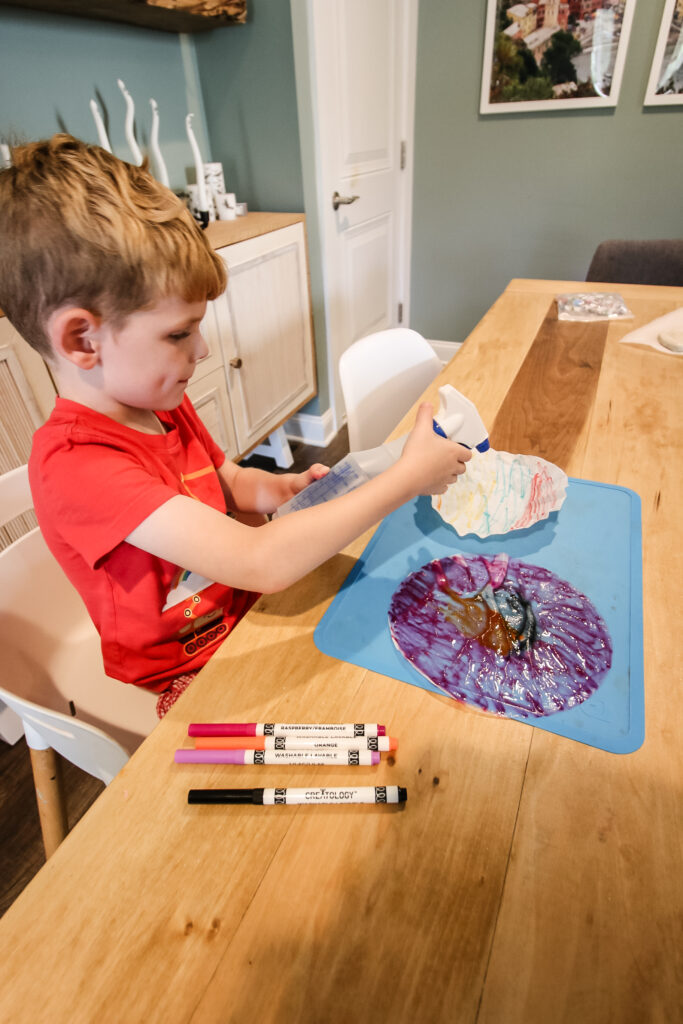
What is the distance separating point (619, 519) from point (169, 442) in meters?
0.60

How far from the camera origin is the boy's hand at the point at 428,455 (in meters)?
0.59

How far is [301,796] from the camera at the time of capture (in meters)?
0.44

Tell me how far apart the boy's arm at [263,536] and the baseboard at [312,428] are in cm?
181

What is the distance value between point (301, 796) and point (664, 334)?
1255 mm

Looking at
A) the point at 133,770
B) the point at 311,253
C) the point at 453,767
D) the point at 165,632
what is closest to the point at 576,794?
the point at 453,767

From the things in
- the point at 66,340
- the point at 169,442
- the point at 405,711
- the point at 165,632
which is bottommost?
the point at 165,632

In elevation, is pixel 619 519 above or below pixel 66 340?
below

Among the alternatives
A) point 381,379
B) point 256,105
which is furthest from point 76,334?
point 256,105

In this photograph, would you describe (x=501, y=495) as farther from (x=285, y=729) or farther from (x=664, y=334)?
(x=664, y=334)

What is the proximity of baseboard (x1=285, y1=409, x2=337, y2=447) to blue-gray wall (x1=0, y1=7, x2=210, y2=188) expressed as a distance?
96 centimetres

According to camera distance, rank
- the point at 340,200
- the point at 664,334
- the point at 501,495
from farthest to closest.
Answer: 1. the point at 340,200
2. the point at 664,334
3. the point at 501,495

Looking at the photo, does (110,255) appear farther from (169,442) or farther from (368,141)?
(368,141)

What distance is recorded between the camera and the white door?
5.99 feet

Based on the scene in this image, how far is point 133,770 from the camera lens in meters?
0.47
